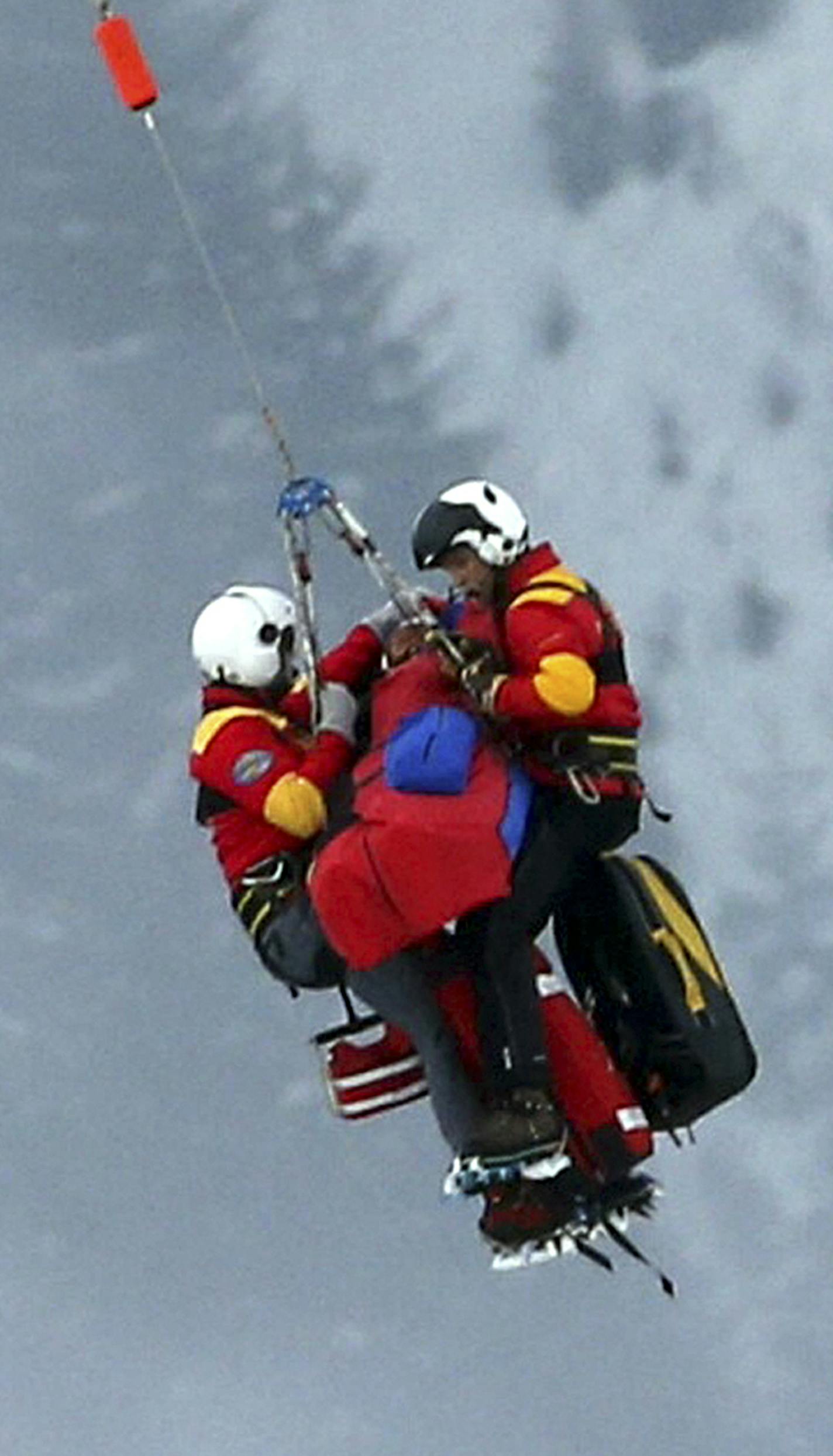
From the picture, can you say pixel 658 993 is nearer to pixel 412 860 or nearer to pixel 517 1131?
pixel 517 1131

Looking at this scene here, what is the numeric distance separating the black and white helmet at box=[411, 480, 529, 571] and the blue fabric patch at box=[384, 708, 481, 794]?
1.26m

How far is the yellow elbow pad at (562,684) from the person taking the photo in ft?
77.3

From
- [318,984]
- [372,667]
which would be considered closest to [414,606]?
[372,667]

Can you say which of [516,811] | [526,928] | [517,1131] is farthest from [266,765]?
[517,1131]

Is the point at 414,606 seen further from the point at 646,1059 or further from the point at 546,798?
the point at 646,1059

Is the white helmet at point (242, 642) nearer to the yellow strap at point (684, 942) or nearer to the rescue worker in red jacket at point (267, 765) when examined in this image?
the rescue worker in red jacket at point (267, 765)

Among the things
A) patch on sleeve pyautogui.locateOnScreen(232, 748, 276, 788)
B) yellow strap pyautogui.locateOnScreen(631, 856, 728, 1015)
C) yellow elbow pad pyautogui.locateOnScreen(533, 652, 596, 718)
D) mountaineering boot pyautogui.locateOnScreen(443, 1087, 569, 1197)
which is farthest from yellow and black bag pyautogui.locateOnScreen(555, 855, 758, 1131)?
patch on sleeve pyautogui.locateOnScreen(232, 748, 276, 788)

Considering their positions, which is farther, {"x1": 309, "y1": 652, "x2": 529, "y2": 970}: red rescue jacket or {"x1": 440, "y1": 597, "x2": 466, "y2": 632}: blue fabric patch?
{"x1": 440, "y1": 597, "x2": 466, "y2": 632}: blue fabric patch

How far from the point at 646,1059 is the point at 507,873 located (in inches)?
88.6

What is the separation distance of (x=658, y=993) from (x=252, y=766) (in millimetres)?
3391

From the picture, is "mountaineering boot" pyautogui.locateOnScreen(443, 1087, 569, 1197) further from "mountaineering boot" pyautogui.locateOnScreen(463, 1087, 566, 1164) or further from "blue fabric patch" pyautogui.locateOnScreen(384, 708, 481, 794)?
"blue fabric patch" pyautogui.locateOnScreen(384, 708, 481, 794)

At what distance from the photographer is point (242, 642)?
83.4 ft

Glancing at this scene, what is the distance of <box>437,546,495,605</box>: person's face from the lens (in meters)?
24.3

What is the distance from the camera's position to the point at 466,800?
2372cm
